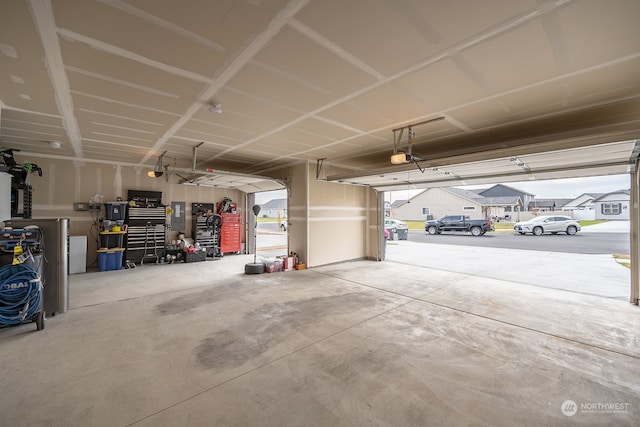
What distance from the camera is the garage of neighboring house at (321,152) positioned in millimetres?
1863

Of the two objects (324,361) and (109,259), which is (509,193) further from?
(109,259)

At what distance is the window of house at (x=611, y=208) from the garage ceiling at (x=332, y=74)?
32963 millimetres

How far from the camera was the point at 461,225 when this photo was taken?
53.6 ft

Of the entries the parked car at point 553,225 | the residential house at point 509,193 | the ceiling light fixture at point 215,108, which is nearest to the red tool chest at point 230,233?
the ceiling light fixture at point 215,108

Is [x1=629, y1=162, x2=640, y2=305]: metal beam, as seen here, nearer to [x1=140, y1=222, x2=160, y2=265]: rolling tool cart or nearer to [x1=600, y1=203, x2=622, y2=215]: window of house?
[x1=140, y1=222, x2=160, y2=265]: rolling tool cart

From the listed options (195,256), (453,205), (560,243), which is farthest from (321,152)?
(453,205)

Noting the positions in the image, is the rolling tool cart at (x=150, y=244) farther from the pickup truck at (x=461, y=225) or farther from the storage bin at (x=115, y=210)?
the pickup truck at (x=461, y=225)

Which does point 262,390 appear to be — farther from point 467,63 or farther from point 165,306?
point 467,63

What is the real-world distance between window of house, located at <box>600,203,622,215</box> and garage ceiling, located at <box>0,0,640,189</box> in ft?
108

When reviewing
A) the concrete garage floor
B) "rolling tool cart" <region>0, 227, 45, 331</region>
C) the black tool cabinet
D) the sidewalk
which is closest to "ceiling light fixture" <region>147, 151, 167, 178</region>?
the black tool cabinet

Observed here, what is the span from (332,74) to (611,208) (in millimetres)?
38724

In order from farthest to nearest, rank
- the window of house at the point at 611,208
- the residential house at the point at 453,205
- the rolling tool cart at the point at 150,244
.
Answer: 1. the window of house at the point at 611,208
2. the residential house at the point at 453,205
3. the rolling tool cart at the point at 150,244

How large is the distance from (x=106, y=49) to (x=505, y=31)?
3.24m

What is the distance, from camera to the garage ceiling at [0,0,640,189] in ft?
5.97
